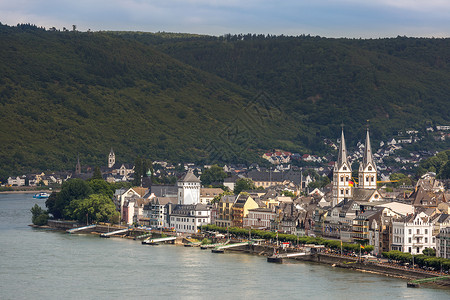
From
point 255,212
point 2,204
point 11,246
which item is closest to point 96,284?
point 11,246

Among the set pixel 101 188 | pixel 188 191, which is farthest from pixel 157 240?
pixel 101 188

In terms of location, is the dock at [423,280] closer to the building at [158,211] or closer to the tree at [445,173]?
the building at [158,211]

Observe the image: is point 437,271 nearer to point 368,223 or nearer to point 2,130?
point 368,223

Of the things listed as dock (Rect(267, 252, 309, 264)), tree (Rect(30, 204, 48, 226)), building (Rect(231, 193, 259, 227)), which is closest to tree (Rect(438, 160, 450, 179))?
building (Rect(231, 193, 259, 227))

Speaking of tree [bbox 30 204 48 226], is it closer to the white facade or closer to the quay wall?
the quay wall

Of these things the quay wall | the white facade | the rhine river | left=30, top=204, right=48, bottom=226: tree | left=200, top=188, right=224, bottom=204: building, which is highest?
the white facade

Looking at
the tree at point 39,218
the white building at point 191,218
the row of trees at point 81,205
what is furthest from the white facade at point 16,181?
the white building at point 191,218
